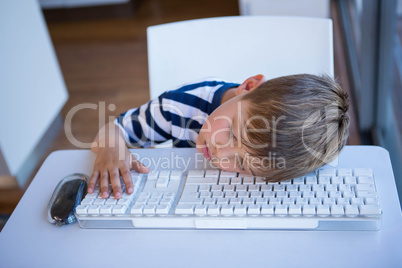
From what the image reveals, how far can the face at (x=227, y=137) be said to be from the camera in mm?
797

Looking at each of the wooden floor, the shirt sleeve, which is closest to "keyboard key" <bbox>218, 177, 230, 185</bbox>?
the shirt sleeve

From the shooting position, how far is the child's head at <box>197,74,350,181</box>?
2.44 feet

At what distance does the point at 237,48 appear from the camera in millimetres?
1184

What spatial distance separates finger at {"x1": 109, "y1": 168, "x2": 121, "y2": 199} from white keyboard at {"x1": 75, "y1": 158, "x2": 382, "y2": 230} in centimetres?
1

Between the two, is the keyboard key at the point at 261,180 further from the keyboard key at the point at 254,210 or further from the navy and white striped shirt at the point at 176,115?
the navy and white striped shirt at the point at 176,115

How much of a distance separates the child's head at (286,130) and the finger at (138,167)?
0.14 metres

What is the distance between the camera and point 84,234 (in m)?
0.73

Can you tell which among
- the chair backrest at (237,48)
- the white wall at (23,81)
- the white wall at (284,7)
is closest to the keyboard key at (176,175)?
the chair backrest at (237,48)

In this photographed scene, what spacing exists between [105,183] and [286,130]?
0.33 metres

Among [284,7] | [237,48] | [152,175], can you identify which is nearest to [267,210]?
[152,175]

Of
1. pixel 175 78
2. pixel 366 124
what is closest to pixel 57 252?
pixel 175 78

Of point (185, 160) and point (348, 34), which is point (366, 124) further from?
point (185, 160)

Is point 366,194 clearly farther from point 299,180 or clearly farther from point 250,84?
point 250,84

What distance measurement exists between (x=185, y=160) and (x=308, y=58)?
475 millimetres
